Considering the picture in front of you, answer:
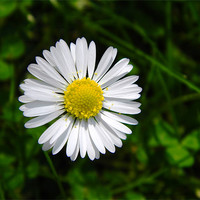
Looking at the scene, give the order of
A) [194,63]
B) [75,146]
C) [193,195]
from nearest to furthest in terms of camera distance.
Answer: [75,146] → [193,195] → [194,63]

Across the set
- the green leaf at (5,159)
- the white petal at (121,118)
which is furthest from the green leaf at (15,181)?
the white petal at (121,118)

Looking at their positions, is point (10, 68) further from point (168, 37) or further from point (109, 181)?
point (168, 37)

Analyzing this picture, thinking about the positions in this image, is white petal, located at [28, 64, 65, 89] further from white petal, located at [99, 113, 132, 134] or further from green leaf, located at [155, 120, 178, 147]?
green leaf, located at [155, 120, 178, 147]

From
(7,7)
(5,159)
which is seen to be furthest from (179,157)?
(7,7)

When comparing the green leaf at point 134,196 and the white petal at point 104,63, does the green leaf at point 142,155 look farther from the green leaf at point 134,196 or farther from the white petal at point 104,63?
the white petal at point 104,63

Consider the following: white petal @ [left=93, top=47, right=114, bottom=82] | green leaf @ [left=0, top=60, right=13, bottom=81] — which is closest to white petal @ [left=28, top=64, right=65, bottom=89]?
white petal @ [left=93, top=47, right=114, bottom=82]

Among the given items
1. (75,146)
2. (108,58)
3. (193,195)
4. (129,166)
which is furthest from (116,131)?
(193,195)
